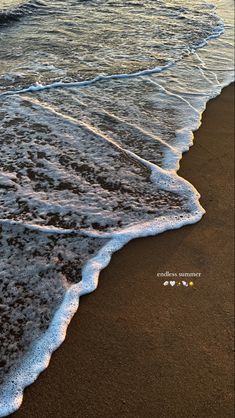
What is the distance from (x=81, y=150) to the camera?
4.23 meters

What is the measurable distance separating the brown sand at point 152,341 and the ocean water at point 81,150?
12 centimetres

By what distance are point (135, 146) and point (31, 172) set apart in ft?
3.75

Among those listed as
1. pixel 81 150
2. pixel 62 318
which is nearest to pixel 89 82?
pixel 81 150

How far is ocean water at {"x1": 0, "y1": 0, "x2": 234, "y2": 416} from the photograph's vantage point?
9.16 ft

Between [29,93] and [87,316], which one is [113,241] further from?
[29,93]

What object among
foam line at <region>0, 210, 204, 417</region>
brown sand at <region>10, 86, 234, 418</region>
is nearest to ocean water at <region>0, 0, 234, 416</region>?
foam line at <region>0, 210, 204, 417</region>

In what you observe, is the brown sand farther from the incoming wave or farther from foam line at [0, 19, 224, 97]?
the incoming wave

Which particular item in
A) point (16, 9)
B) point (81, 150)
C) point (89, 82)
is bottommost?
point (81, 150)

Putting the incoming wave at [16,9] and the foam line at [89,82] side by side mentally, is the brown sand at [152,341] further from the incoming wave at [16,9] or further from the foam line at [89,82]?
the incoming wave at [16,9]

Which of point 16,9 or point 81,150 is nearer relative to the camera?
point 81,150

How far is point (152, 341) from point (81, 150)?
2.28 m

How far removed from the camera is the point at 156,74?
5.97 meters

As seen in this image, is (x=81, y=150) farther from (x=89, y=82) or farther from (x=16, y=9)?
(x=16, y=9)

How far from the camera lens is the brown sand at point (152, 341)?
2262 mm
